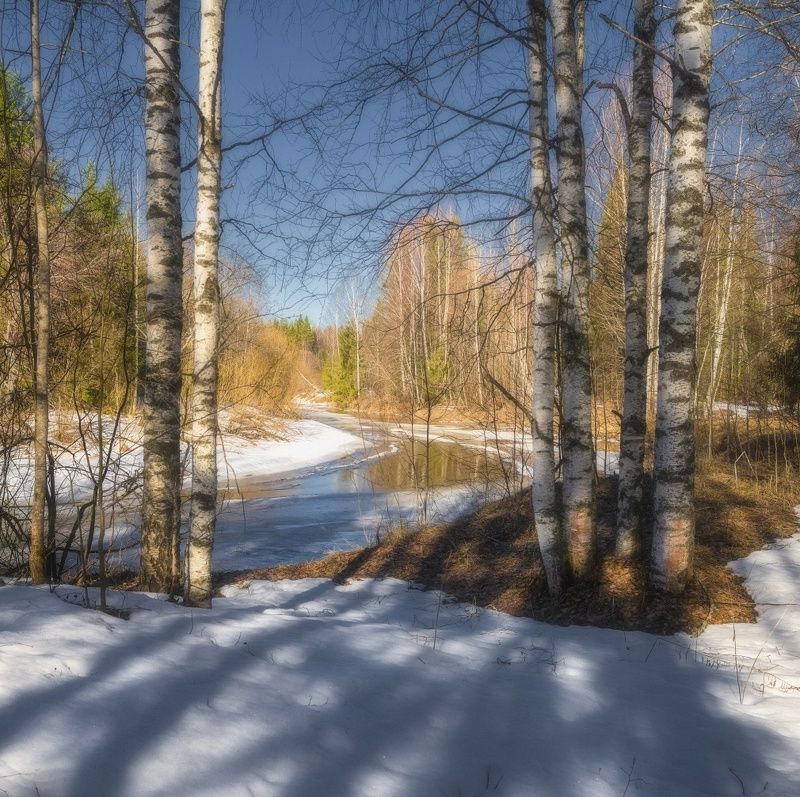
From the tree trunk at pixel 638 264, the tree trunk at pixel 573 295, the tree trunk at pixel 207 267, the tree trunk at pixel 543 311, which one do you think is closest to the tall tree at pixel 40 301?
the tree trunk at pixel 207 267

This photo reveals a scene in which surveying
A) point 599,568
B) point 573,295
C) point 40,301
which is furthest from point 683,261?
point 40,301

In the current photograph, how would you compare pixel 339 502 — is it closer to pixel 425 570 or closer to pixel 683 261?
pixel 425 570

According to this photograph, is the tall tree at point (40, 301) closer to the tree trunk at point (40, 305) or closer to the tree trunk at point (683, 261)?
the tree trunk at point (40, 305)

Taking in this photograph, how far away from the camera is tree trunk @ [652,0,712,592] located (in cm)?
423

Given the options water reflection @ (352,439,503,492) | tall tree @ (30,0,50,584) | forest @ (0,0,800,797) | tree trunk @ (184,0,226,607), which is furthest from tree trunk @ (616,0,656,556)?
water reflection @ (352,439,503,492)

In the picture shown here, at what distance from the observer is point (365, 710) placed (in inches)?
98.4

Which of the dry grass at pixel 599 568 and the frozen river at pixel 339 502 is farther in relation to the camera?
the frozen river at pixel 339 502

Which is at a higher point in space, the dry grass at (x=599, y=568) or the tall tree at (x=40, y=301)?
the tall tree at (x=40, y=301)

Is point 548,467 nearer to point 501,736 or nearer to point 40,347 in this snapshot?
point 501,736

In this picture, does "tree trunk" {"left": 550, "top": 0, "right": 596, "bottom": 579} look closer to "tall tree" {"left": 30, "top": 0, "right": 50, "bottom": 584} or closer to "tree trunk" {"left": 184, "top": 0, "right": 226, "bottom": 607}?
"tree trunk" {"left": 184, "top": 0, "right": 226, "bottom": 607}

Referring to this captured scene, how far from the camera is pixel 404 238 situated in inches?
192

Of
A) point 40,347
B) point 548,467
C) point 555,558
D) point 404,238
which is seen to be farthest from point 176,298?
point 555,558

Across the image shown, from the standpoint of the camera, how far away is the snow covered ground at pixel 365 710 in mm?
1937

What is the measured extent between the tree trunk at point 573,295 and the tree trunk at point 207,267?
97.8 inches
